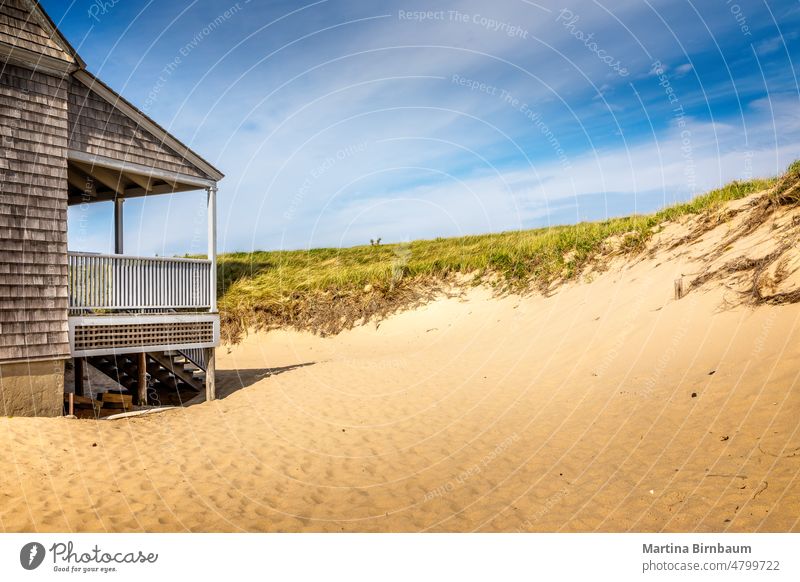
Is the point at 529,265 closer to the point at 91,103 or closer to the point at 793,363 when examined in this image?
the point at 793,363

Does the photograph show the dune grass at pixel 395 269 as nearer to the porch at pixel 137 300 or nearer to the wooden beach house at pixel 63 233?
the porch at pixel 137 300

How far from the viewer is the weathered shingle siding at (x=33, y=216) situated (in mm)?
9656

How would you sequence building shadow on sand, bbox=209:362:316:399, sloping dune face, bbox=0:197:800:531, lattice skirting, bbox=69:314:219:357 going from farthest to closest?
building shadow on sand, bbox=209:362:316:399, lattice skirting, bbox=69:314:219:357, sloping dune face, bbox=0:197:800:531

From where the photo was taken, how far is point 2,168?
961 centimetres

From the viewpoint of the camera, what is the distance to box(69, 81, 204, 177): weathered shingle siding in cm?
1091

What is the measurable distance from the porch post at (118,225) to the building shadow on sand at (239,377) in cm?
454

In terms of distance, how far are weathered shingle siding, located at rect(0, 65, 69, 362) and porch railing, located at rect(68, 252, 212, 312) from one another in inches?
18.9

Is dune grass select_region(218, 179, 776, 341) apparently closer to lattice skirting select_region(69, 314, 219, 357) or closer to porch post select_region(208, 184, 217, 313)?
porch post select_region(208, 184, 217, 313)

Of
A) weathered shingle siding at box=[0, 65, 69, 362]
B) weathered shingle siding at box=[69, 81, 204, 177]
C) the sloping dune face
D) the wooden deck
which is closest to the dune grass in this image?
the sloping dune face

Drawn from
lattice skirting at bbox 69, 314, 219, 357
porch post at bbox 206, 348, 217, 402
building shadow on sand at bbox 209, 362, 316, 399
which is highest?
lattice skirting at bbox 69, 314, 219, 357

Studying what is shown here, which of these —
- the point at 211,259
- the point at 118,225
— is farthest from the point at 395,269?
the point at 118,225

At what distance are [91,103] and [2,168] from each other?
91.8 inches

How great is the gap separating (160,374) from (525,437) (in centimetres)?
998

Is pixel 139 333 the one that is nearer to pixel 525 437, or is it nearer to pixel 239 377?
pixel 239 377
